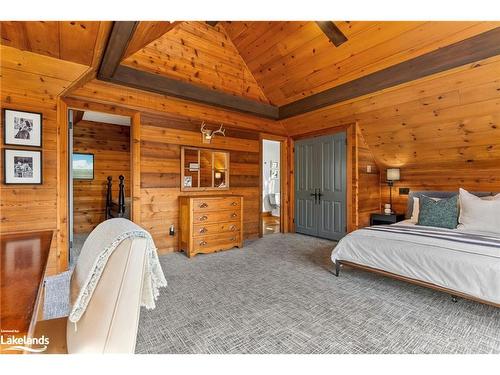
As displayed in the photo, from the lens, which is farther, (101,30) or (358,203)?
(358,203)

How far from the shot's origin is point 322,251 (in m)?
4.15

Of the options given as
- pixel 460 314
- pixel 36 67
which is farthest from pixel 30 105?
pixel 460 314

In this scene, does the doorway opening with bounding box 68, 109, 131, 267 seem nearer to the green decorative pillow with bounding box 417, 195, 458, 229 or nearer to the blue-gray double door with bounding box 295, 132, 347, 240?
the blue-gray double door with bounding box 295, 132, 347, 240

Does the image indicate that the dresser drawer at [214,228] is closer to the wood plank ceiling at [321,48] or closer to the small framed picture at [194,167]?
the small framed picture at [194,167]

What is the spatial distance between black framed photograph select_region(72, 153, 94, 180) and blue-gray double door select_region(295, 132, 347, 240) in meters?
4.67

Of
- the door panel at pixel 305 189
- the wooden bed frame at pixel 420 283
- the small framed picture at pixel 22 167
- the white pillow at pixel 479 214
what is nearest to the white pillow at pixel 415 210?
the white pillow at pixel 479 214

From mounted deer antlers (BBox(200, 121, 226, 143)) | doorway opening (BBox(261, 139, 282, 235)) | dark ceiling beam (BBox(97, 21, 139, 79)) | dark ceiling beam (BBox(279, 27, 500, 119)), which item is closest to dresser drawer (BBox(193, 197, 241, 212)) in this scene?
mounted deer antlers (BBox(200, 121, 226, 143))

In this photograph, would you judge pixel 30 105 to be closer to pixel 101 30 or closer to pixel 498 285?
pixel 101 30

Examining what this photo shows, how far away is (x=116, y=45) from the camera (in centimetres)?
239

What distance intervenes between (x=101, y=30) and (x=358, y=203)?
4.43 m

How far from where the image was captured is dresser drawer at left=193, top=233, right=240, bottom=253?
12.8 ft

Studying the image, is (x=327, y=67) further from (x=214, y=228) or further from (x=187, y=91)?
(x=214, y=228)

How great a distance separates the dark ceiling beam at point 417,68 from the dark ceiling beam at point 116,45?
3020 mm

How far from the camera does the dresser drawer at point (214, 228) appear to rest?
3.89 meters
